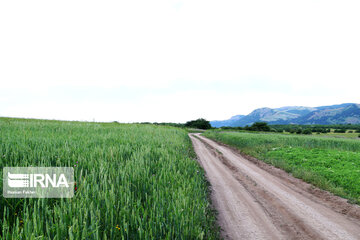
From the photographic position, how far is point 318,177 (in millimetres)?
10977

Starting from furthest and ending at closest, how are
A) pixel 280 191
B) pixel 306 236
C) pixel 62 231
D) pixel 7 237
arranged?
pixel 280 191 → pixel 306 236 → pixel 62 231 → pixel 7 237

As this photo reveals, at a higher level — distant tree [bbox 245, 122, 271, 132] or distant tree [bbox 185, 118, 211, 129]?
distant tree [bbox 185, 118, 211, 129]

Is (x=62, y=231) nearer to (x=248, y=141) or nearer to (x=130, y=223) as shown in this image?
(x=130, y=223)

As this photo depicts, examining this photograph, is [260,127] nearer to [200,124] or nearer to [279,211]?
[200,124]

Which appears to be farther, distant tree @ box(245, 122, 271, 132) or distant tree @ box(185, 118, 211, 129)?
distant tree @ box(185, 118, 211, 129)

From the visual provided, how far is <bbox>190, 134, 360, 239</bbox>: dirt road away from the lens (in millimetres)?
5512

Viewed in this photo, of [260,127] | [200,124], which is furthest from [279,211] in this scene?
[260,127]

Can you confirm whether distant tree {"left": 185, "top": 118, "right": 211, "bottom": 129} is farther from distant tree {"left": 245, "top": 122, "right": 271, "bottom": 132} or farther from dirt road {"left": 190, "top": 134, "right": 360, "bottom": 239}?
dirt road {"left": 190, "top": 134, "right": 360, "bottom": 239}

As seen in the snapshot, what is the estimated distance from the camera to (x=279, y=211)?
22.2 ft

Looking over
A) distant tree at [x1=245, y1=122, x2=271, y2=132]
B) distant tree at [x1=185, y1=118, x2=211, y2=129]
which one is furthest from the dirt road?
distant tree at [x1=185, y1=118, x2=211, y2=129]

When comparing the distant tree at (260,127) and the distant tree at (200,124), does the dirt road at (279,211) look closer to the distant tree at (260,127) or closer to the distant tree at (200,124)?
the distant tree at (260,127)

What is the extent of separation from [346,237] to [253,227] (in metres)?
2.93

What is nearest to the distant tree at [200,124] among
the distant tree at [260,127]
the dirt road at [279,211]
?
the distant tree at [260,127]

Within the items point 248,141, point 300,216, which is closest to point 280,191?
point 300,216
